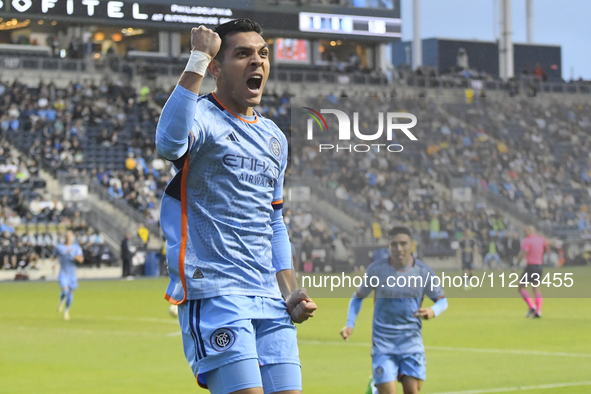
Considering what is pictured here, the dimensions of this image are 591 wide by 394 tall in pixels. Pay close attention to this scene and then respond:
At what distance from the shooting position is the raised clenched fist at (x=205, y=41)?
4.04m

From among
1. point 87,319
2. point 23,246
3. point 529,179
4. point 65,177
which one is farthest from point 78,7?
point 87,319

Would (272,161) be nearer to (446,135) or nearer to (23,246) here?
(23,246)

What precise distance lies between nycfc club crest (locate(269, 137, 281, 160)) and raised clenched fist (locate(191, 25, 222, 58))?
59 centimetres

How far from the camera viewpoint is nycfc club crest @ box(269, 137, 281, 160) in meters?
4.48

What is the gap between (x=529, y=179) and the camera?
33.6 meters

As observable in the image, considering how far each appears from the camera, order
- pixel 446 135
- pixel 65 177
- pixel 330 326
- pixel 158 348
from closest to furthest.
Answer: pixel 158 348, pixel 330 326, pixel 65 177, pixel 446 135

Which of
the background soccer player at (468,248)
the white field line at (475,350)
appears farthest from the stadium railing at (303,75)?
the white field line at (475,350)

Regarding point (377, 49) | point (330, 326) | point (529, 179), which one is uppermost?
point (377, 49)

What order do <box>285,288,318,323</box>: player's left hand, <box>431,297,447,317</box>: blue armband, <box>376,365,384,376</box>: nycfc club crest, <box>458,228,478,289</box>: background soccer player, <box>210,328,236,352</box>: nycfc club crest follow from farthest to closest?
<box>458,228,478,289</box>: background soccer player → <box>431,297,447,317</box>: blue armband → <box>376,365,384,376</box>: nycfc club crest → <box>285,288,318,323</box>: player's left hand → <box>210,328,236,352</box>: nycfc club crest

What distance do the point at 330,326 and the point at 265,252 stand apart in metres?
14.6

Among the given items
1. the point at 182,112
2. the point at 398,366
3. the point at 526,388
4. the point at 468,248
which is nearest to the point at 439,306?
the point at 398,366

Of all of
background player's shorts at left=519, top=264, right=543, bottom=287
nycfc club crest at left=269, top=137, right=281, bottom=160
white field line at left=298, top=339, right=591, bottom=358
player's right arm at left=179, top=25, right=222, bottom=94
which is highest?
player's right arm at left=179, top=25, right=222, bottom=94

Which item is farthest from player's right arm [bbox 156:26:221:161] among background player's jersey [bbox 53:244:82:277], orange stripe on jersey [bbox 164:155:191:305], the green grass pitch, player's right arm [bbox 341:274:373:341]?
background player's jersey [bbox 53:244:82:277]

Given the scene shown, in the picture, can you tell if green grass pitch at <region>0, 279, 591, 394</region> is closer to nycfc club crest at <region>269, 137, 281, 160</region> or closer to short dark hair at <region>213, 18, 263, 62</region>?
nycfc club crest at <region>269, 137, 281, 160</region>
